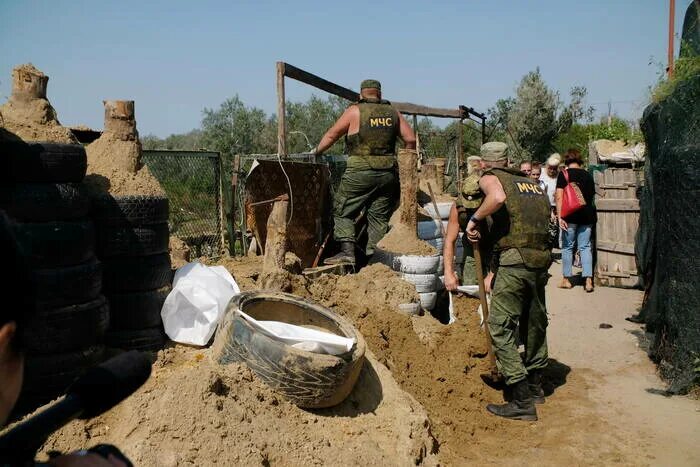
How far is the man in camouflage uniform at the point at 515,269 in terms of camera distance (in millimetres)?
5797

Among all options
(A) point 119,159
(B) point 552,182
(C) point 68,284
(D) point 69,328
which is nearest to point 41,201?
(C) point 68,284

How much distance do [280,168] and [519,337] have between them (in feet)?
10.3

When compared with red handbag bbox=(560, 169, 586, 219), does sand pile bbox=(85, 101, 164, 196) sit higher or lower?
higher

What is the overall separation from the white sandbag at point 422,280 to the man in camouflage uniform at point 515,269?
5.30 ft

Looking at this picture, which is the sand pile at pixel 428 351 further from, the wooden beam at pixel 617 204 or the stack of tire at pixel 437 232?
the wooden beam at pixel 617 204

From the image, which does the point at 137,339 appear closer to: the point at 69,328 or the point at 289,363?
the point at 69,328

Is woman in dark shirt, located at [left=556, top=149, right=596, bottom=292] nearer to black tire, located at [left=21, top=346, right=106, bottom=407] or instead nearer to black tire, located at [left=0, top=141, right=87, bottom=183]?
black tire, located at [left=0, top=141, right=87, bottom=183]

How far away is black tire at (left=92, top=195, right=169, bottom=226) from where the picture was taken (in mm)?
4676

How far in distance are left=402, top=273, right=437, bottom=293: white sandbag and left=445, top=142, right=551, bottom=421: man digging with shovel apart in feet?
5.38

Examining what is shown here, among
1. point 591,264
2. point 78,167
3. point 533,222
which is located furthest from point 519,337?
point 591,264

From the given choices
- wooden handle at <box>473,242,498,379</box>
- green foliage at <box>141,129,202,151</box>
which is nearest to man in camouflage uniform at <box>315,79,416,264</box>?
wooden handle at <box>473,242,498,379</box>

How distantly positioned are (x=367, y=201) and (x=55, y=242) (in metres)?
4.50

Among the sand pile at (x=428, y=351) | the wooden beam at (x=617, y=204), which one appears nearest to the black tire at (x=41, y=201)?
the sand pile at (x=428, y=351)

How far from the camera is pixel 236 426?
3879mm
